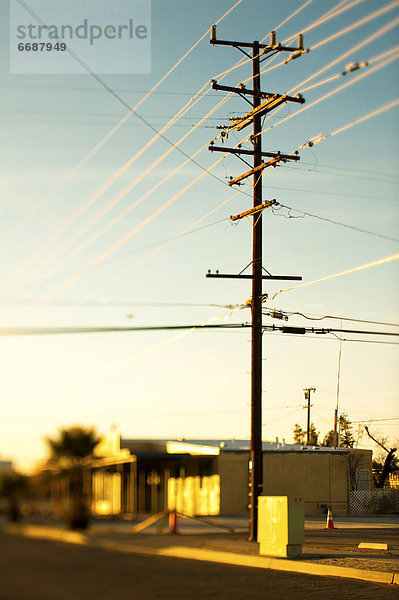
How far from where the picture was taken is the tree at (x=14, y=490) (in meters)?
7.64

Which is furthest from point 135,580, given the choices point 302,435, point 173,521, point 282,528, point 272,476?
point 302,435

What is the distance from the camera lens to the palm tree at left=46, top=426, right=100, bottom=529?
25.5 feet

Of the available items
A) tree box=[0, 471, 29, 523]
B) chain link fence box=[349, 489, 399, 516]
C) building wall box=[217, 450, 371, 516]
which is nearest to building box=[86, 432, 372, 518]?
building wall box=[217, 450, 371, 516]

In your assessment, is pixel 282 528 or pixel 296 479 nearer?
pixel 282 528

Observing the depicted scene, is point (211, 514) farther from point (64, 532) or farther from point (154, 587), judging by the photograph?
point (64, 532)

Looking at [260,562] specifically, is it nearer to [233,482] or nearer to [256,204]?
[256,204]

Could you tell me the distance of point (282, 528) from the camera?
19.5 meters

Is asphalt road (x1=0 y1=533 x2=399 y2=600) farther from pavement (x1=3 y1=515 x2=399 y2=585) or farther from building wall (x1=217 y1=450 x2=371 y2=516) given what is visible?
building wall (x1=217 y1=450 x2=371 y2=516)

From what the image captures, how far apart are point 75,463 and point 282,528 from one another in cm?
1270

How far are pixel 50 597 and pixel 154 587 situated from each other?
3946mm

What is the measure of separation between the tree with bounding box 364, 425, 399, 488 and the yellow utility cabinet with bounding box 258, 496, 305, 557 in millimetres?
34746

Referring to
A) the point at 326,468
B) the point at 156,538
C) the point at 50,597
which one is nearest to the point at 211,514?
the point at 326,468

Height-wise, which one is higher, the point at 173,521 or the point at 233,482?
the point at 173,521

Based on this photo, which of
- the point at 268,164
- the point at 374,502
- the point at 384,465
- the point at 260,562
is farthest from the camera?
the point at 384,465
